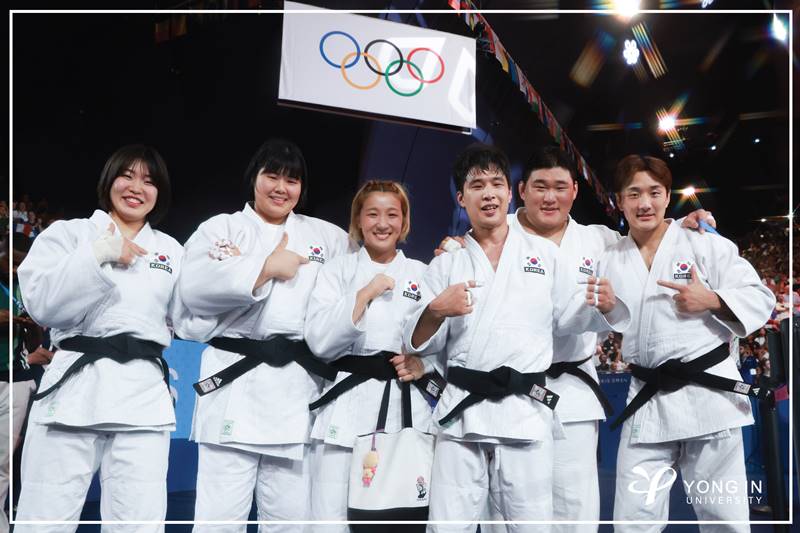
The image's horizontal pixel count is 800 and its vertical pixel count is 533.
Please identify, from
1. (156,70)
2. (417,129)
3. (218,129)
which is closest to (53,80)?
(156,70)

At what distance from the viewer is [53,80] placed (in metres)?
3.20

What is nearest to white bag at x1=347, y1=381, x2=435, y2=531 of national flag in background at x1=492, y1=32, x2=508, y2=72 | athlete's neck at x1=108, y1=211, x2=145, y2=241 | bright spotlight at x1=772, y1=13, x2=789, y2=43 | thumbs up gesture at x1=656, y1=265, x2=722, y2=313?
thumbs up gesture at x1=656, y1=265, x2=722, y2=313

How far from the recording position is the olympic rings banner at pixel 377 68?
10.00 feet

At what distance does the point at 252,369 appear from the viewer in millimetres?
2578

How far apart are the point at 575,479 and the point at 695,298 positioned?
0.82 metres

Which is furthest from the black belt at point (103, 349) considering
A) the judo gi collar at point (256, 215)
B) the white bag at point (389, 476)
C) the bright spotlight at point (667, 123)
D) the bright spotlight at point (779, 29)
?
the bright spotlight at point (779, 29)

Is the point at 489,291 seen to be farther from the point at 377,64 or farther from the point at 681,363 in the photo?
the point at 377,64

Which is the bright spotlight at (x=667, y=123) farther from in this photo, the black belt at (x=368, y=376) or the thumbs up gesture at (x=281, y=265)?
the thumbs up gesture at (x=281, y=265)

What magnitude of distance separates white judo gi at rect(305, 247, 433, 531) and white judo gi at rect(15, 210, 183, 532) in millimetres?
580

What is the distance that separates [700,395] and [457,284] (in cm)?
100

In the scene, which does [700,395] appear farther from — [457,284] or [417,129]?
[417,129]

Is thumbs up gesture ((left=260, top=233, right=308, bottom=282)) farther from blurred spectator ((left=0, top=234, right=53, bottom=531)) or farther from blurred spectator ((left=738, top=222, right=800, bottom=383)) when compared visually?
blurred spectator ((left=738, top=222, right=800, bottom=383))

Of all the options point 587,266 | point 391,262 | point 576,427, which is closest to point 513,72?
point 587,266

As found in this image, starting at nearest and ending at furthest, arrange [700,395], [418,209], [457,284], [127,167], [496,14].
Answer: [457,284], [700,395], [127,167], [418,209], [496,14]
